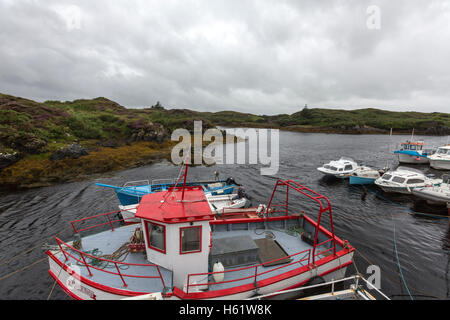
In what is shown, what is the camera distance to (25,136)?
32250 mm

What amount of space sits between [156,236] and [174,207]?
1289 mm

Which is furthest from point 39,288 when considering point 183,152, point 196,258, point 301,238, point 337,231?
point 183,152

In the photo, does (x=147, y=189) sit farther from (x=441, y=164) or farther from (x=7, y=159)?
(x=441, y=164)

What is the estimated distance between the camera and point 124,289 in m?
7.29

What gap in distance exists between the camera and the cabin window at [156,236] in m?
7.51

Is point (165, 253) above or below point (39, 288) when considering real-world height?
above

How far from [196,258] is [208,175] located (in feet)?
93.1

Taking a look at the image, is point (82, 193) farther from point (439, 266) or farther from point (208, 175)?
point (439, 266)

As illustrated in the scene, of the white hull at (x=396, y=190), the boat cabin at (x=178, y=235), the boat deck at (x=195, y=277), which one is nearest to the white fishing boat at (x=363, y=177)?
the white hull at (x=396, y=190)

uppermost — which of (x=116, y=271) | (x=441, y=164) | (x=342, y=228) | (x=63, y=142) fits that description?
(x=63, y=142)

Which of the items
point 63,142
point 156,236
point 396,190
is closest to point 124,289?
point 156,236

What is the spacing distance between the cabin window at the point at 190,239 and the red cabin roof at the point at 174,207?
53 centimetres

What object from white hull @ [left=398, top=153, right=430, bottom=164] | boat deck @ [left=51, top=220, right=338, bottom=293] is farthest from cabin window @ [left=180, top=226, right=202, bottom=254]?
white hull @ [left=398, top=153, right=430, bottom=164]

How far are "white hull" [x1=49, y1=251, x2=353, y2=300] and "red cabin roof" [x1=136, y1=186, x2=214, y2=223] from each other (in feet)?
8.62
